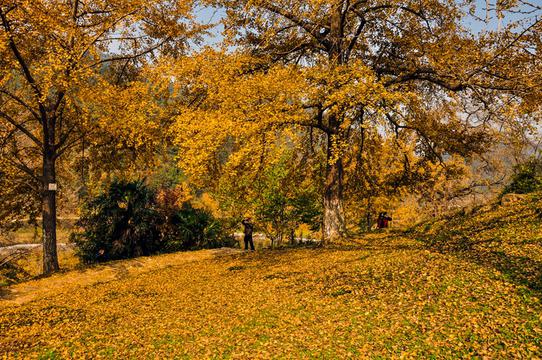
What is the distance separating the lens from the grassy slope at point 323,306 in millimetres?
6555

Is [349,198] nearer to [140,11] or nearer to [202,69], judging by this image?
[202,69]

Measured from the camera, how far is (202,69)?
13.9m

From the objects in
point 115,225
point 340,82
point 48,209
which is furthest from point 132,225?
point 340,82

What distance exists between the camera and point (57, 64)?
12094 mm

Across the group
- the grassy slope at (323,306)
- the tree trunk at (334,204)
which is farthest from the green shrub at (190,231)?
the tree trunk at (334,204)

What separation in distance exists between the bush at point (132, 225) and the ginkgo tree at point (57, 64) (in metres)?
3.15

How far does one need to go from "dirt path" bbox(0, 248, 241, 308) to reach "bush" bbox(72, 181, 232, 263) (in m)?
1.85

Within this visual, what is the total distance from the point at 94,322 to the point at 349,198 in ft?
45.5

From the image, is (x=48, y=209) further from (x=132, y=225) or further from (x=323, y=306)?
(x=323, y=306)

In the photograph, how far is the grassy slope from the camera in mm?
6555

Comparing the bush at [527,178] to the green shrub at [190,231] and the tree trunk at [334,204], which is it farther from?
the green shrub at [190,231]

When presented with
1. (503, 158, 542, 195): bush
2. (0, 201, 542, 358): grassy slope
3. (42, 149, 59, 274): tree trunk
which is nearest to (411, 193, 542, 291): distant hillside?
(0, 201, 542, 358): grassy slope

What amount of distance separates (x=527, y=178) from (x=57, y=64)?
1805 cm

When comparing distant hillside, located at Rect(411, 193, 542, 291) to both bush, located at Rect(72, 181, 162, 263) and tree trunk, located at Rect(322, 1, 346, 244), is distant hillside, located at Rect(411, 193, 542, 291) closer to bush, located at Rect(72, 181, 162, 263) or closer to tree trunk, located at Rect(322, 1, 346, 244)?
tree trunk, located at Rect(322, 1, 346, 244)
